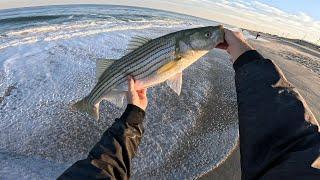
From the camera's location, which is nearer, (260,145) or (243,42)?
(260,145)

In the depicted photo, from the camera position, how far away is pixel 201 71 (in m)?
10.1

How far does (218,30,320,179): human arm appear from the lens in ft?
7.95

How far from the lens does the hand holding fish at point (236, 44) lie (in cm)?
318

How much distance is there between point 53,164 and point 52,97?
6.50 ft

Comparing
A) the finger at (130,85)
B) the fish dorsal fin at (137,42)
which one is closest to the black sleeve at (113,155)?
the finger at (130,85)

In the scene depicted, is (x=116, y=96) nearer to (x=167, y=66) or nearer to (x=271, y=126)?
(x=167, y=66)

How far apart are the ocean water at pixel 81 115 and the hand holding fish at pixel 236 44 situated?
9.32 feet

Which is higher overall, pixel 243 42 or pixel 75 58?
pixel 243 42

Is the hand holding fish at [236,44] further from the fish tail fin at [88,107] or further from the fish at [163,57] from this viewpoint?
the fish tail fin at [88,107]

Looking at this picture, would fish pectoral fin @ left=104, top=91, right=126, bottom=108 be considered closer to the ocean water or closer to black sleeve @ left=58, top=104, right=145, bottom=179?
black sleeve @ left=58, top=104, right=145, bottom=179

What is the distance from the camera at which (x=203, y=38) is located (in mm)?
3602

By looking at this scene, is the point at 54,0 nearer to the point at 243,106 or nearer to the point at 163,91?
the point at 163,91

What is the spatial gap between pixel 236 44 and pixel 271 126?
73cm

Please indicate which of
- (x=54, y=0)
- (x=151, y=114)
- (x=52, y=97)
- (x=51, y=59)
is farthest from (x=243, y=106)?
(x=54, y=0)
